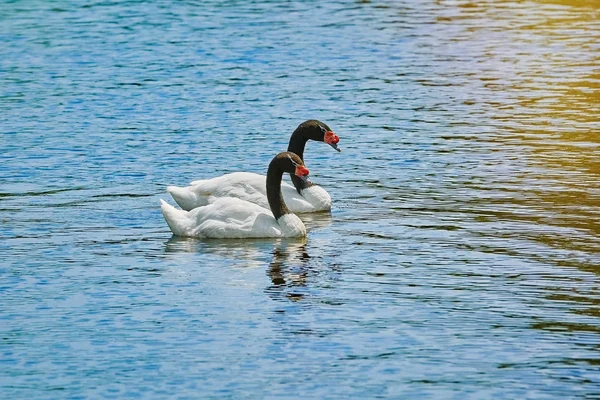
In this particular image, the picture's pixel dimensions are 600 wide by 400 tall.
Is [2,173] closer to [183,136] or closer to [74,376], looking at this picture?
[183,136]

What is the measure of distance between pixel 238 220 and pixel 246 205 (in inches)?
12.2

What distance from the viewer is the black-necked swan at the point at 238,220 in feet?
59.9

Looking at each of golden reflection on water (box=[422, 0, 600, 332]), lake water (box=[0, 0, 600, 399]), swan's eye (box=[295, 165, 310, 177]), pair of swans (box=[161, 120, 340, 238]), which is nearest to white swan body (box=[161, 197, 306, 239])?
pair of swans (box=[161, 120, 340, 238])

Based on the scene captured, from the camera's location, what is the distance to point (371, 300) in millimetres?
15320

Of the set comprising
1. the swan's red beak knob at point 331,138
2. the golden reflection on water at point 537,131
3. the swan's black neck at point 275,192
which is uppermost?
the swan's red beak knob at point 331,138

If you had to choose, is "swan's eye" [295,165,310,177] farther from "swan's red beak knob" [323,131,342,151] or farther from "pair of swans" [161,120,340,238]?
"swan's red beak knob" [323,131,342,151]

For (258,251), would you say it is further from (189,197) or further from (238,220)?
(189,197)

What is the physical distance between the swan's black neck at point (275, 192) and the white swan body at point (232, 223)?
10cm

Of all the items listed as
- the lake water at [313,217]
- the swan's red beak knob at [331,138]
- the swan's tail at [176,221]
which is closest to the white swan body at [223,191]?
the lake water at [313,217]

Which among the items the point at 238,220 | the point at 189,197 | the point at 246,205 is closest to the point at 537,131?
the point at 189,197

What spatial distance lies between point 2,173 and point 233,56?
12293 millimetres

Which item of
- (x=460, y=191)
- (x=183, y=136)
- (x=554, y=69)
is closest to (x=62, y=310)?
(x=460, y=191)

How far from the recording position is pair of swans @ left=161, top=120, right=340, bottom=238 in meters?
18.3

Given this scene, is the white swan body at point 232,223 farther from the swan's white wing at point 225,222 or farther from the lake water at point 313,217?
the lake water at point 313,217
